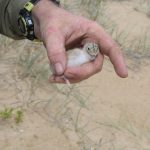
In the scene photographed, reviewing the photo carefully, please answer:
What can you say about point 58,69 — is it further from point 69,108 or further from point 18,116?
point 69,108

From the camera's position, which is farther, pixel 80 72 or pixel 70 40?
pixel 70 40

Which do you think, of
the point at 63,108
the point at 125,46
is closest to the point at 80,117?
the point at 63,108

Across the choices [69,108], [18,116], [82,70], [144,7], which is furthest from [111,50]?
[144,7]

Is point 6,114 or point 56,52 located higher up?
point 56,52

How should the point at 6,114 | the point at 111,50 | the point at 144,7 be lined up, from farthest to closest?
the point at 144,7
the point at 6,114
the point at 111,50

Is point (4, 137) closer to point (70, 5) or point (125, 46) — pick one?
point (125, 46)

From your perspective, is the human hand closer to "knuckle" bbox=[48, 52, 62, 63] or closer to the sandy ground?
"knuckle" bbox=[48, 52, 62, 63]

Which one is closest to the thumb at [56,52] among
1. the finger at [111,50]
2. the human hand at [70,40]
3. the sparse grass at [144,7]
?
the human hand at [70,40]
